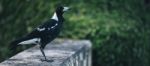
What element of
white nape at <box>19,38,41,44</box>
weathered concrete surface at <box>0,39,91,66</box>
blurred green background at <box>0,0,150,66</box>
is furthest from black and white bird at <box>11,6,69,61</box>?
blurred green background at <box>0,0,150,66</box>

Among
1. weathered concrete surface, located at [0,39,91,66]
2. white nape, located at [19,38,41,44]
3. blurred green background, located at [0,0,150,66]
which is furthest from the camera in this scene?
blurred green background, located at [0,0,150,66]

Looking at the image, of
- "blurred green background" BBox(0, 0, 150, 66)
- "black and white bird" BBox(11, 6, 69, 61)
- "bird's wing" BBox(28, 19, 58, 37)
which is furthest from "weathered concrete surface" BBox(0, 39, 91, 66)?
"blurred green background" BBox(0, 0, 150, 66)

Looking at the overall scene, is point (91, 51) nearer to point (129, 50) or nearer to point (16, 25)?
point (129, 50)

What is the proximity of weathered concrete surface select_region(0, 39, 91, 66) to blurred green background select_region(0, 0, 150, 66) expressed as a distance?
463 millimetres

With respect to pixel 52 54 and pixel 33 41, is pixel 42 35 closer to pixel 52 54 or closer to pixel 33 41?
pixel 33 41

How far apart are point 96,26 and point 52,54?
2.64 meters

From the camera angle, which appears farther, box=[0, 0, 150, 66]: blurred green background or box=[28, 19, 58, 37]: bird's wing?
box=[0, 0, 150, 66]: blurred green background

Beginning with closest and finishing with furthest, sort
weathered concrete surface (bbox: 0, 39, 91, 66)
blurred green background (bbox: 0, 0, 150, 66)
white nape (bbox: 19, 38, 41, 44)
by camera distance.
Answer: white nape (bbox: 19, 38, 41, 44) → weathered concrete surface (bbox: 0, 39, 91, 66) → blurred green background (bbox: 0, 0, 150, 66)

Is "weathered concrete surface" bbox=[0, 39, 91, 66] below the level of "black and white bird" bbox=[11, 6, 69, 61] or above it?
below

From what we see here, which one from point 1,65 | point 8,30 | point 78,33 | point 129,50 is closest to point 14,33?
point 8,30

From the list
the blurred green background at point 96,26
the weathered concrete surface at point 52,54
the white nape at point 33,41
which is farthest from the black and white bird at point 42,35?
the blurred green background at point 96,26

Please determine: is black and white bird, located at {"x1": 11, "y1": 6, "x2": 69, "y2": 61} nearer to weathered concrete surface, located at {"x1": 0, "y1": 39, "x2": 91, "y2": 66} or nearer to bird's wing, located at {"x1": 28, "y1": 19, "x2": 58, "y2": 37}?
bird's wing, located at {"x1": 28, "y1": 19, "x2": 58, "y2": 37}

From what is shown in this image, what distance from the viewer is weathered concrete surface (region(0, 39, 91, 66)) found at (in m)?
7.23

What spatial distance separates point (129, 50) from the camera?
417 inches
